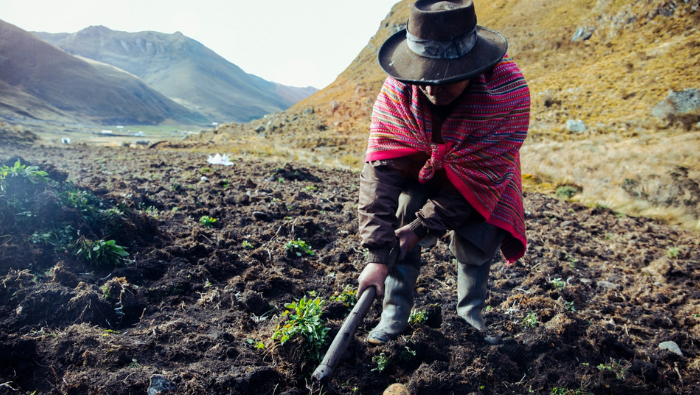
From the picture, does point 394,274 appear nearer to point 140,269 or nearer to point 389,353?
point 389,353

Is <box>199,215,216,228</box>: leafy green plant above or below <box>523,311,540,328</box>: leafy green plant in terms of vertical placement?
below

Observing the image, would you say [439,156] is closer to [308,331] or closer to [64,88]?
[308,331]

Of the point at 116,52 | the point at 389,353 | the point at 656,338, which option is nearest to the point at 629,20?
the point at 656,338

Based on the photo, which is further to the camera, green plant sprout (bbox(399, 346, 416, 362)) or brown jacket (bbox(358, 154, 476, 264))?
green plant sprout (bbox(399, 346, 416, 362))

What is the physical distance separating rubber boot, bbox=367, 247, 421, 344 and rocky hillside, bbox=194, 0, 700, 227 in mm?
5532

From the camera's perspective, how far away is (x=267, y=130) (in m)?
25.5

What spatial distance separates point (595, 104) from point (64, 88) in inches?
2852

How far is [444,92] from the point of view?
196 centimetres

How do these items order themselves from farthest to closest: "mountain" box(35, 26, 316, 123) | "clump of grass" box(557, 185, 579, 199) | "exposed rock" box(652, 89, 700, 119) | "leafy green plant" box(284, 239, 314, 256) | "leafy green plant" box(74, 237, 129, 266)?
1. "mountain" box(35, 26, 316, 123)
2. "exposed rock" box(652, 89, 700, 119)
3. "clump of grass" box(557, 185, 579, 199)
4. "leafy green plant" box(284, 239, 314, 256)
5. "leafy green plant" box(74, 237, 129, 266)

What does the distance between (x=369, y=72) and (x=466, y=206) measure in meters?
37.5

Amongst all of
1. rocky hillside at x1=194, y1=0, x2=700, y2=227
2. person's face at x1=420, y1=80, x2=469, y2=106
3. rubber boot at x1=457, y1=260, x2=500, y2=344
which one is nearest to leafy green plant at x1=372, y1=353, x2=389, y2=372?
rubber boot at x1=457, y1=260, x2=500, y2=344

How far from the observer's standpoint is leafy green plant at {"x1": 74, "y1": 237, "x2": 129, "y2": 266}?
293 centimetres

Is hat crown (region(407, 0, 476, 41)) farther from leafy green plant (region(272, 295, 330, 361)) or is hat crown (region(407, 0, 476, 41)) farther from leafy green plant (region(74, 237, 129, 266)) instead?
leafy green plant (region(74, 237, 129, 266))

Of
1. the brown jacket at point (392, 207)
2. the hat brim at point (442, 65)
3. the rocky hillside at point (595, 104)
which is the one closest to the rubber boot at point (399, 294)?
the brown jacket at point (392, 207)
